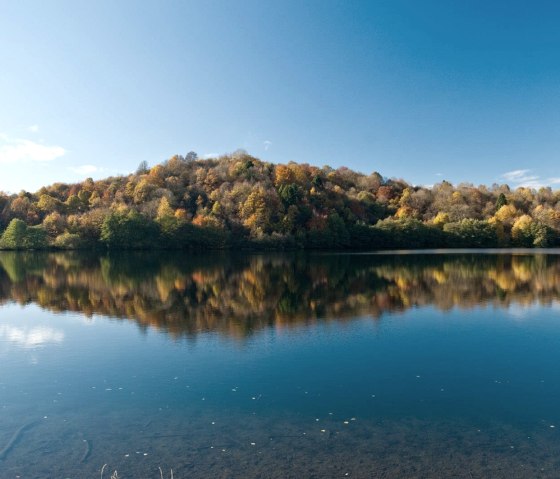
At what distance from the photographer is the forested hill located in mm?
85250

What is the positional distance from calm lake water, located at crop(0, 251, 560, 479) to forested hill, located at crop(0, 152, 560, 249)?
210 ft

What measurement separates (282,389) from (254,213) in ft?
266

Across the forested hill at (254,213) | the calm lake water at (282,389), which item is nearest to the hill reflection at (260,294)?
the calm lake water at (282,389)

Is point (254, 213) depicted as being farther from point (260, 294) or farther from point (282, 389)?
point (282, 389)

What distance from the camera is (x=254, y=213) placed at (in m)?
91.3

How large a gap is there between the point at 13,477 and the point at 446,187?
136m

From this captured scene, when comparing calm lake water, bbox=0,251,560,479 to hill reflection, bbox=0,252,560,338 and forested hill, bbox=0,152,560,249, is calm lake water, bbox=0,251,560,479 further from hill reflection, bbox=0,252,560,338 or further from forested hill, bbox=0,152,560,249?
forested hill, bbox=0,152,560,249

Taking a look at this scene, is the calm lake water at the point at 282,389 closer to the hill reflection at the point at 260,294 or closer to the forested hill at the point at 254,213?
the hill reflection at the point at 260,294

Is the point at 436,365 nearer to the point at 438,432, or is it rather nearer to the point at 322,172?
the point at 438,432

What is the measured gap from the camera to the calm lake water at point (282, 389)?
7.64 meters

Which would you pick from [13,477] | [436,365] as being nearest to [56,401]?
[13,477]

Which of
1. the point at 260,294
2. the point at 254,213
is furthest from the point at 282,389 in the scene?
the point at 254,213

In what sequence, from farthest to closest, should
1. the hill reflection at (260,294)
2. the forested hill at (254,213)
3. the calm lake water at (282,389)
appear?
the forested hill at (254,213) < the hill reflection at (260,294) < the calm lake water at (282,389)

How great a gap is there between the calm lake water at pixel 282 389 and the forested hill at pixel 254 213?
210ft
